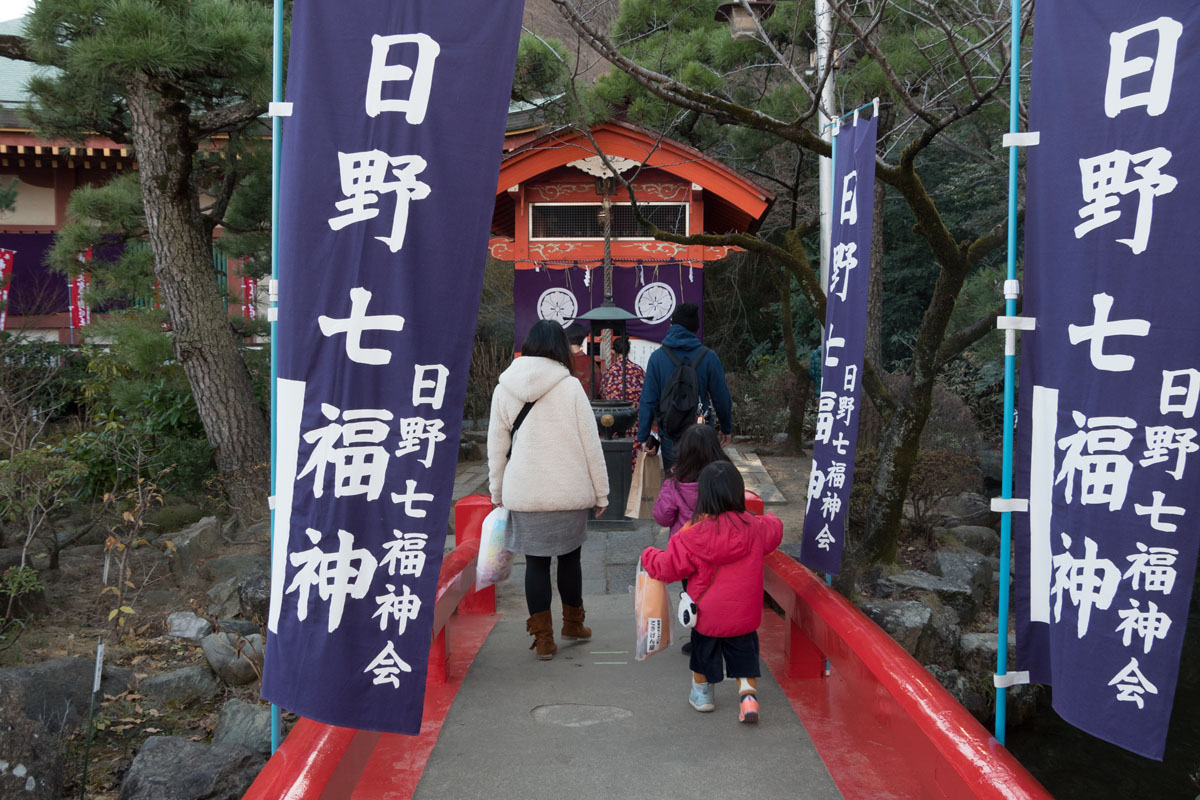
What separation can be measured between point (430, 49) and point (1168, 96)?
2215mm

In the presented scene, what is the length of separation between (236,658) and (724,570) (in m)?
3.68

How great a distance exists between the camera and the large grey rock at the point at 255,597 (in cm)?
679

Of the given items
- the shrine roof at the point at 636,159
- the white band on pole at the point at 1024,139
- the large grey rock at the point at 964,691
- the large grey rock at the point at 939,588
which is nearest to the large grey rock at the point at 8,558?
the shrine roof at the point at 636,159

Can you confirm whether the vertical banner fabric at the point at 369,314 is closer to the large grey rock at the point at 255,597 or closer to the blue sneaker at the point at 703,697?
the blue sneaker at the point at 703,697

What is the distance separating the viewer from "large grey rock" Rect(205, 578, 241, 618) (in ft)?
24.3

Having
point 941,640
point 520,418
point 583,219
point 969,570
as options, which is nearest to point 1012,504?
point 520,418

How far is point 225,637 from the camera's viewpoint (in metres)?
6.30

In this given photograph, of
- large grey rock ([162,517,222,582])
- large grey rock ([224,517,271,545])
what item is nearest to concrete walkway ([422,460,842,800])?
large grey rock ([162,517,222,582])

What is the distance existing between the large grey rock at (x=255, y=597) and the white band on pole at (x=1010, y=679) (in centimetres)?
516

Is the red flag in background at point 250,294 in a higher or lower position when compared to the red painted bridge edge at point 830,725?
higher

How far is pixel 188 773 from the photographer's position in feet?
13.2

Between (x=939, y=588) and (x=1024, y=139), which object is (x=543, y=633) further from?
(x=939, y=588)

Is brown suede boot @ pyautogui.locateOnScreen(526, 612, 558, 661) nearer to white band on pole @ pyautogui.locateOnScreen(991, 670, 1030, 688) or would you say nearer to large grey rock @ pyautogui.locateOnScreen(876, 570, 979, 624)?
white band on pole @ pyautogui.locateOnScreen(991, 670, 1030, 688)

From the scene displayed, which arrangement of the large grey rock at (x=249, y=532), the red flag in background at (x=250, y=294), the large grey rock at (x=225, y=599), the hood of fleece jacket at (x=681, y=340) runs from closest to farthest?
the hood of fleece jacket at (x=681, y=340) → the large grey rock at (x=225, y=599) → the large grey rock at (x=249, y=532) → the red flag in background at (x=250, y=294)
